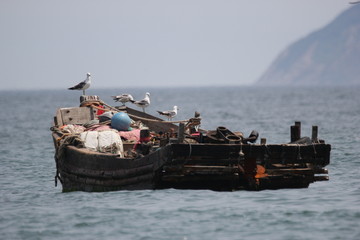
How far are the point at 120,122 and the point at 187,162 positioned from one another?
4.54m

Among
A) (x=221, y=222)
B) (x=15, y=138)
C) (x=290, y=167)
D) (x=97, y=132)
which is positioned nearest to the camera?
(x=221, y=222)

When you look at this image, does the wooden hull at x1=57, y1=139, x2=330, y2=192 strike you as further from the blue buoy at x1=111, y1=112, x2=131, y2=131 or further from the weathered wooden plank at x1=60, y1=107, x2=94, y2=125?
the weathered wooden plank at x1=60, y1=107, x2=94, y2=125

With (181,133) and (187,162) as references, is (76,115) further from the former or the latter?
(187,162)

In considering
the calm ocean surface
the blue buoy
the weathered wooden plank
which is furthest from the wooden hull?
the weathered wooden plank

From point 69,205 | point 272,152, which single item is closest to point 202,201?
point 272,152

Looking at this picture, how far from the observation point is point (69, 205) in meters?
19.4

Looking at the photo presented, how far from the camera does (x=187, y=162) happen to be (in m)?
19.0

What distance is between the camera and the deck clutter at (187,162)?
62.4 ft

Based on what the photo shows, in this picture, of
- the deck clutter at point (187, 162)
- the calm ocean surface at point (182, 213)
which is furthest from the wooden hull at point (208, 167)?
the calm ocean surface at point (182, 213)

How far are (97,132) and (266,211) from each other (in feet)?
19.7

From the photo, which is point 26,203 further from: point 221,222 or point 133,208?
point 221,222

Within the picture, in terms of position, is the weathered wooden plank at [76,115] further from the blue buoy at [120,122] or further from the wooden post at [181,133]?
the wooden post at [181,133]

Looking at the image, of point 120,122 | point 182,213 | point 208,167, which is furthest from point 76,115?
point 182,213

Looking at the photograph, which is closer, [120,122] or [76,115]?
[120,122]
